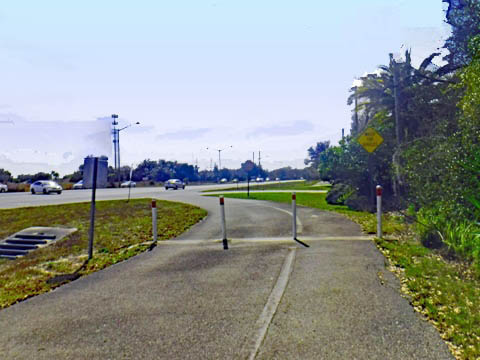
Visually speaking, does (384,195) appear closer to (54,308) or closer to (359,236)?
(359,236)

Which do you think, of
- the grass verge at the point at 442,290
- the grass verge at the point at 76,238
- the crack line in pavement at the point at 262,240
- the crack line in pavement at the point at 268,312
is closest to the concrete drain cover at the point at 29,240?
the grass verge at the point at 76,238

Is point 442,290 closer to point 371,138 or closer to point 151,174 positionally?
point 371,138

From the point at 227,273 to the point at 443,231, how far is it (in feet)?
16.9

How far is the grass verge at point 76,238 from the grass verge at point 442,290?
6.04 meters

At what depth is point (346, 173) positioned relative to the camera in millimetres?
19438

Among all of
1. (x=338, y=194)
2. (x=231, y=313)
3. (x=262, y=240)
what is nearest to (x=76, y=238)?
(x=262, y=240)

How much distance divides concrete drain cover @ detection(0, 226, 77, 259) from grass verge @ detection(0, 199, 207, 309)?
437 millimetres

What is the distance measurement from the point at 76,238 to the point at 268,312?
31.6ft

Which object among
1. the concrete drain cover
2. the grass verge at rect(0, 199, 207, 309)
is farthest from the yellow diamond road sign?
the concrete drain cover

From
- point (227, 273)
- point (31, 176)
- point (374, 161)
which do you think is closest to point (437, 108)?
point (374, 161)

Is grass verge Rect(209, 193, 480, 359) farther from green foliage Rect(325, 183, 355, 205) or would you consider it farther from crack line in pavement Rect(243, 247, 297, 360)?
green foliage Rect(325, 183, 355, 205)

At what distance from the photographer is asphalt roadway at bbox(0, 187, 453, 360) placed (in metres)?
3.91

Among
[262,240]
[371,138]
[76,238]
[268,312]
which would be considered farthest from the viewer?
[371,138]

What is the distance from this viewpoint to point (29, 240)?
12797mm
